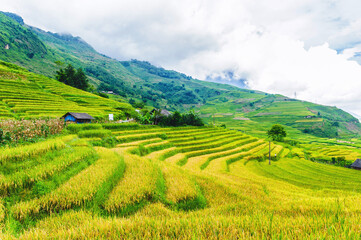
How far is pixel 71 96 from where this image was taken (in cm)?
4797

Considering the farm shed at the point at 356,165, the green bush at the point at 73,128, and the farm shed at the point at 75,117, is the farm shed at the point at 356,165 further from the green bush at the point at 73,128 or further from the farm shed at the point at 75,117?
the farm shed at the point at 75,117

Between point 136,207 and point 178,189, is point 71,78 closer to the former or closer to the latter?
point 178,189

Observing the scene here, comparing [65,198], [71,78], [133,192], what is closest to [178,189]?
[133,192]

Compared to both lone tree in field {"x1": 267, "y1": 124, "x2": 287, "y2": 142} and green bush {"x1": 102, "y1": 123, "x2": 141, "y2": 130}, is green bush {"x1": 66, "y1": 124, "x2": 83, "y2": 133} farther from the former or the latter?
lone tree in field {"x1": 267, "y1": 124, "x2": 287, "y2": 142}

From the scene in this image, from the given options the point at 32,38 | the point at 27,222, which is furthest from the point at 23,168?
the point at 32,38

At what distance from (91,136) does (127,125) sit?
11.3 meters

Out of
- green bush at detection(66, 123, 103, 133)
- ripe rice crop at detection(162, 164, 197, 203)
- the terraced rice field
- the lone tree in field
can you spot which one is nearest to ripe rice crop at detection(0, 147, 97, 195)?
the terraced rice field

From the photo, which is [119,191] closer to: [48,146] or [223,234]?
[223,234]

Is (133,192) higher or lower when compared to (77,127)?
lower

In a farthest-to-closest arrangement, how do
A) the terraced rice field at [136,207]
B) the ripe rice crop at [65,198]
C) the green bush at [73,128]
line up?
the green bush at [73,128], the ripe rice crop at [65,198], the terraced rice field at [136,207]

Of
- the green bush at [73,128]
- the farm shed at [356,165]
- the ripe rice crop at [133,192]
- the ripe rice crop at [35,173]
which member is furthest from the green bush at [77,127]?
the farm shed at [356,165]

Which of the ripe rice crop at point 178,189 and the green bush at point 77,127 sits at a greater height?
the green bush at point 77,127

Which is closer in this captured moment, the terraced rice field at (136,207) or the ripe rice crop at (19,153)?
the terraced rice field at (136,207)

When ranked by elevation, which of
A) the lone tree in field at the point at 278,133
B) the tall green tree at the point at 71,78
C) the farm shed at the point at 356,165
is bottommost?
the farm shed at the point at 356,165
